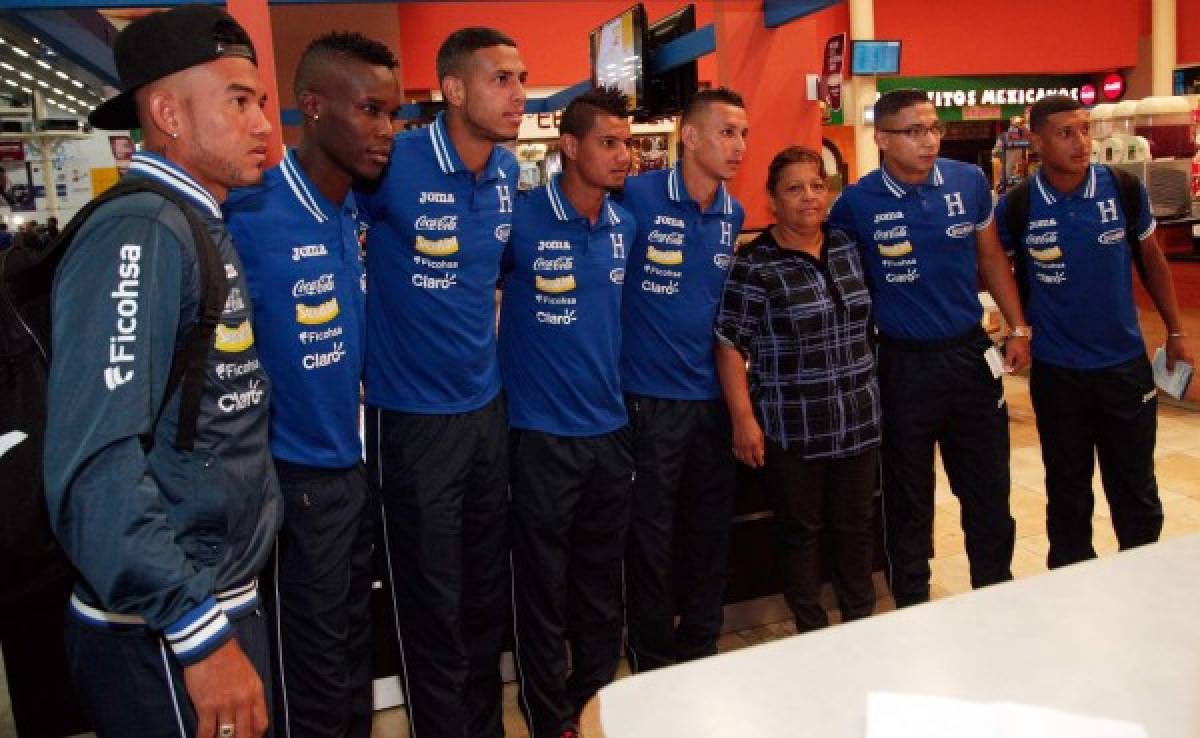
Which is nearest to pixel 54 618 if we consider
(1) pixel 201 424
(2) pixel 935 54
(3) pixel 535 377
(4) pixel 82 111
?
(3) pixel 535 377

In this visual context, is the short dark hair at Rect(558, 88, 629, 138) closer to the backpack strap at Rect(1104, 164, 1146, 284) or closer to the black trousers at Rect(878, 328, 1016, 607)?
the black trousers at Rect(878, 328, 1016, 607)

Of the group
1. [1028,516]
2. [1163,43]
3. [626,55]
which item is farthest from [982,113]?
[1028,516]

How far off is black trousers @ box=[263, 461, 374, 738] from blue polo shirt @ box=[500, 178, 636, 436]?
0.59 m

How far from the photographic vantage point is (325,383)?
6.79ft

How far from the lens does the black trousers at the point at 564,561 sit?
2.64 metres

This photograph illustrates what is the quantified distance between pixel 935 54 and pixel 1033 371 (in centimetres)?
1277

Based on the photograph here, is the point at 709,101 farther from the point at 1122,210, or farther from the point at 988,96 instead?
the point at 988,96

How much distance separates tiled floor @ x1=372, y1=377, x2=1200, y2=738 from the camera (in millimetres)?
3498

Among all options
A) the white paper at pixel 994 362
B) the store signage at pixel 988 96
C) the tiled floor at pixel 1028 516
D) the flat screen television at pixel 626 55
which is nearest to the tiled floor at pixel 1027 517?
the tiled floor at pixel 1028 516

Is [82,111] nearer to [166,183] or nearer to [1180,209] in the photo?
[1180,209]

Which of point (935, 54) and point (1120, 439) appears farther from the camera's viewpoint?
point (935, 54)

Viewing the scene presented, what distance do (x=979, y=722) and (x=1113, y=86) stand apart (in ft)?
55.5

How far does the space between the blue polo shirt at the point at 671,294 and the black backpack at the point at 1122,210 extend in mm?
1190

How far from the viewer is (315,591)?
211 centimetres
